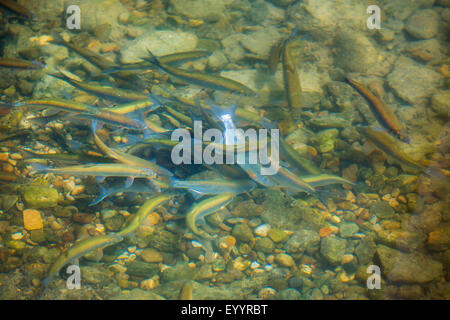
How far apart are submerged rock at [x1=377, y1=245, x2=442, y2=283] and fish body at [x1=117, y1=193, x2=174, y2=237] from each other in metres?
3.14

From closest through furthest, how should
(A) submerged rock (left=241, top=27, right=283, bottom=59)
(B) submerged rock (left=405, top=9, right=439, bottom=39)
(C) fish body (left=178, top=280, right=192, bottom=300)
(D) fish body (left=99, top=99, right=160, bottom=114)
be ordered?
1. (C) fish body (left=178, top=280, right=192, bottom=300)
2. (D) fish body (left=99, top=99, right=160, bottom=114)
3. (A) submerged rock (left=241, top=27, right=283, bottom=59)
4. (B) submerged rock (left=405, top=9, right=439, bottom=39)

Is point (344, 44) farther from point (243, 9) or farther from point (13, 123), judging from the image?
point (13, 123)

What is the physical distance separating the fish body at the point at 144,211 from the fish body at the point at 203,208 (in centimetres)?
42

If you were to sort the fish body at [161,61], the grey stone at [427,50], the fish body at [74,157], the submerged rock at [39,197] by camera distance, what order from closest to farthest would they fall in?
the fish body at [74,157] < the submerged rock at [39,197] < the fish body at [161,61] < the grey stone at [427,50]

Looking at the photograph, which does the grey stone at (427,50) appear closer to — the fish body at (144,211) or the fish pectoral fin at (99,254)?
the fish body at (144,211)

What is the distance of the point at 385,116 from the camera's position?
3.98 meters

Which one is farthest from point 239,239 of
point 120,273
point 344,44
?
point 344,44

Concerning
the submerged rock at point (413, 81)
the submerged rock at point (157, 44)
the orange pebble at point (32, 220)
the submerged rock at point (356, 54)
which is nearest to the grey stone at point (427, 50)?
the submerged rock at point (413, 81)

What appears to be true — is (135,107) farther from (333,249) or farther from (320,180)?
(333,249)

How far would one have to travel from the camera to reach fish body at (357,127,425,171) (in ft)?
12.9

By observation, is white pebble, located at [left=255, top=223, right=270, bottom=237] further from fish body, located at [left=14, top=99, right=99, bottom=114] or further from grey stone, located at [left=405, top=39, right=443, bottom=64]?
grey stone, located at [left=405, top=39, right=443, bottom=64]

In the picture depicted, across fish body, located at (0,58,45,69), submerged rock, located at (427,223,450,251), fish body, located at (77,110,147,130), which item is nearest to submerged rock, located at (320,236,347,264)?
submerged rock, located at (427,223,450,251)

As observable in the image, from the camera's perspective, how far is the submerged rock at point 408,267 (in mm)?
3473

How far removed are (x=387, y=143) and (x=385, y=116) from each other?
413 mm
